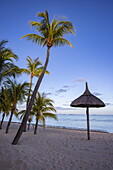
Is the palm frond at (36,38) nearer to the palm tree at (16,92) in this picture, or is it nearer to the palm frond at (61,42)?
the palm frond at (61,42)

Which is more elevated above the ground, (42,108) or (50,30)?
(50,30)

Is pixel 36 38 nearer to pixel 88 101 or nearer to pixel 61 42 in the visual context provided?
pixel 61 42

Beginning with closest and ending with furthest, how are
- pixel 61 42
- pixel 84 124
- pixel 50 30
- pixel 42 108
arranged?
pixel 50 30 < pixel 61 42 < pixel 42 108 < pixel 84 124

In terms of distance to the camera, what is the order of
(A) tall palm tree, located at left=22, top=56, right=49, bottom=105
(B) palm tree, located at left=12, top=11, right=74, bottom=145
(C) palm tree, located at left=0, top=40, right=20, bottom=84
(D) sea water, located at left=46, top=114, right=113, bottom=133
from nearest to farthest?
(B) palm tree, located at left=12, top=11, right=74, bottom=145 → (C) palm tree, located at left=0, top=40, right=20, bottom=84 → (A) tall palm tree, located at left=22, top=56, right=49, bottom=105 → (D) sea water, located at left=46, top=114, right=113, bottom=133

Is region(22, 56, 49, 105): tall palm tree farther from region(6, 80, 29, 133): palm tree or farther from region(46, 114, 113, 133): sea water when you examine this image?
region(46, 114, 113, 133): sea water

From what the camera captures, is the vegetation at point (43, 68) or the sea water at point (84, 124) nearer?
the vegetation at point (43, 68)

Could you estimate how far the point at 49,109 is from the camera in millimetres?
10414

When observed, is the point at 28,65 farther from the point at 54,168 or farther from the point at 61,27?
the point at 54,168

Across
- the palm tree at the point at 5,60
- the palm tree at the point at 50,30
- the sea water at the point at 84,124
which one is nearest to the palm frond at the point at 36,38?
the palm tree at the point at 50,30

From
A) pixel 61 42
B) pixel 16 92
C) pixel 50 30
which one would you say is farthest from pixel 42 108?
pixel 50 30

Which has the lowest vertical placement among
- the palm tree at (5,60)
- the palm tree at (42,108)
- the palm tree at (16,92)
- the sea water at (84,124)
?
the sea water at (84,124)

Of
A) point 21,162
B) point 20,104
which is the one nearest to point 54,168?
point 21,162

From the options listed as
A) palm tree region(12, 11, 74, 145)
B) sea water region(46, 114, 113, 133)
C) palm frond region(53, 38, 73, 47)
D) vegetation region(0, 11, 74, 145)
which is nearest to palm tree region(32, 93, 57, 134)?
vegetation region(0, 11, 74, 145)

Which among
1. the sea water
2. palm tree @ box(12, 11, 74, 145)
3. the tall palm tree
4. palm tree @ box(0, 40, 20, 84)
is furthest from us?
the sea water
